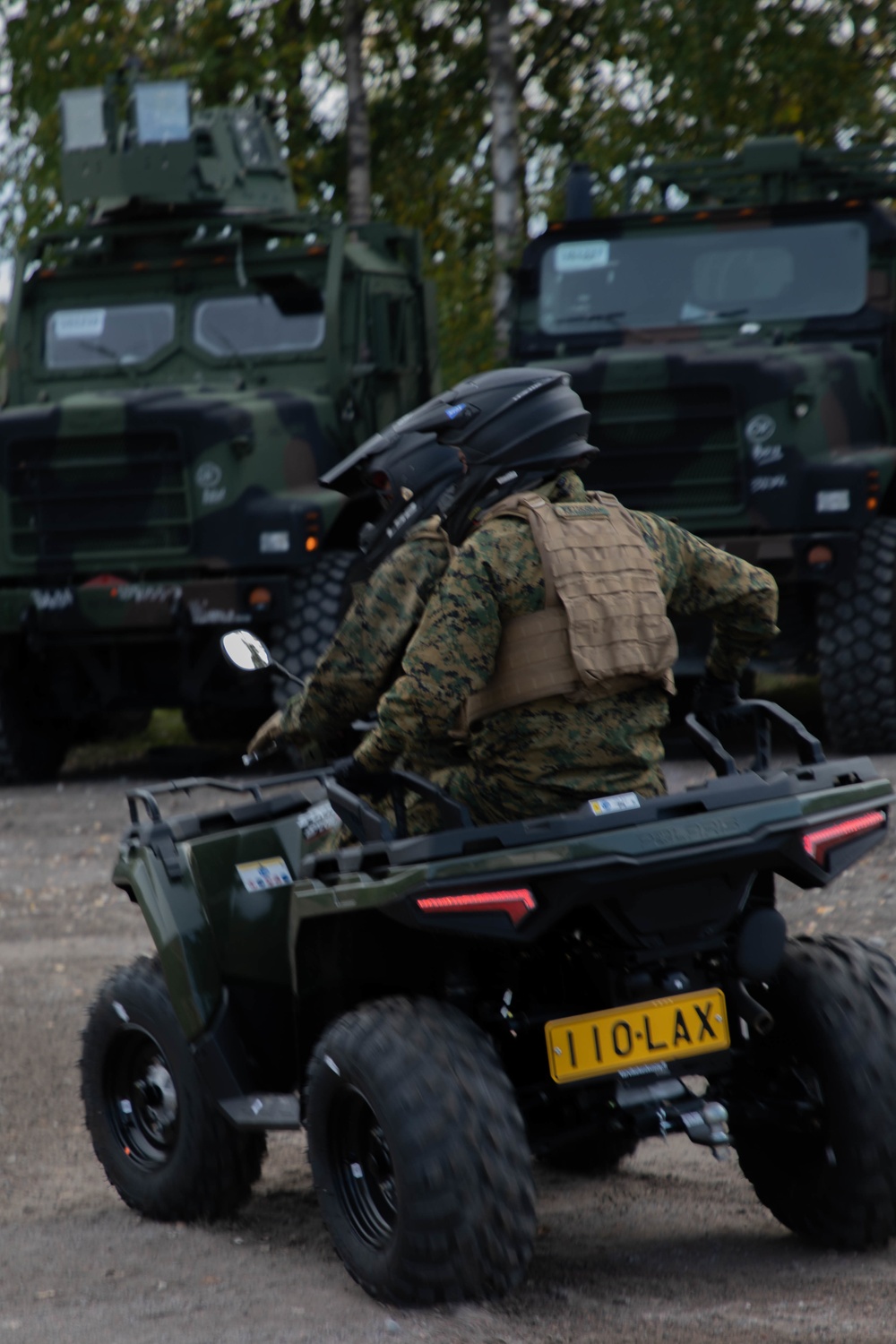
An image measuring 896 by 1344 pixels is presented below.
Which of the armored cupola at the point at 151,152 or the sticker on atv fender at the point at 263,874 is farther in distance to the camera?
the armored cupola at the point at 151,152

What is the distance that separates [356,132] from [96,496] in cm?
595

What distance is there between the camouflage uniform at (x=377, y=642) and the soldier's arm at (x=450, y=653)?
22 centimetres

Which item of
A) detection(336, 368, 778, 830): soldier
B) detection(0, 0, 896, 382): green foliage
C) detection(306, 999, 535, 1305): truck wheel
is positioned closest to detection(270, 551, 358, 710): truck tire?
detection(0, 0, 896, 382): green foliage

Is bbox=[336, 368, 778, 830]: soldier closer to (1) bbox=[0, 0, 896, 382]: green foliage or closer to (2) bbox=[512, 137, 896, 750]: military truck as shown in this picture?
(2) bbox=[512, 137, 896, 750]: military truck

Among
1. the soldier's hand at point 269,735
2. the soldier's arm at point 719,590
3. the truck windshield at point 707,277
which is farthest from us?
the truck windshield at point 707,277

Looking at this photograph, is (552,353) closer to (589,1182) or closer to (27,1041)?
(27,1041)

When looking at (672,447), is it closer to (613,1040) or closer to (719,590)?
(719,590)

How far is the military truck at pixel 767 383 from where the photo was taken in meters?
9.03

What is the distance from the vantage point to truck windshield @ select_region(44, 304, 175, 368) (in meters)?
10.3

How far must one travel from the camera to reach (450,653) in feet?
9.93

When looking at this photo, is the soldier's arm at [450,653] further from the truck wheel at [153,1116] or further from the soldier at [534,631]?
the truck wheel at [153,1116]

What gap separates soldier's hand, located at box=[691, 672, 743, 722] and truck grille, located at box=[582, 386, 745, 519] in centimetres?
572

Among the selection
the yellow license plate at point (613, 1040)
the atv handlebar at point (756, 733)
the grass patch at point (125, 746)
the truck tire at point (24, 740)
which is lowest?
the grass patch at point (125, 746)

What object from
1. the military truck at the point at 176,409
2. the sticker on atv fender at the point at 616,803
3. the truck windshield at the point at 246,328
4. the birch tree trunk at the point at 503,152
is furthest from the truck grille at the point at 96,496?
the sticker on atv fender at the point at 616,803
